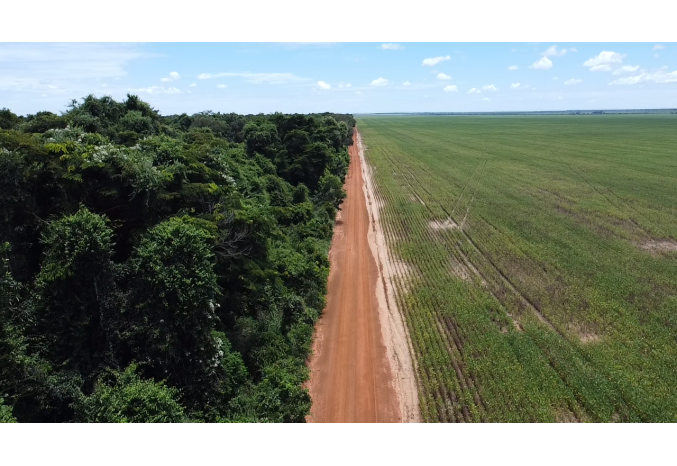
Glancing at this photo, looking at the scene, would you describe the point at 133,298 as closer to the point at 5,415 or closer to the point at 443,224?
the point at 5,415

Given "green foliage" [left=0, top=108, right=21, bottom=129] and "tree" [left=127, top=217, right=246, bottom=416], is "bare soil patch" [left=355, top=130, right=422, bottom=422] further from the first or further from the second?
"green foliage" [left=0, top=108, right=21, bottom=129]

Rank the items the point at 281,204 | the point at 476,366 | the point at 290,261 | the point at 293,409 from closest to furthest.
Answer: the point at 293,409
the point at 476,366
the point at 290,261
the point at 281,204

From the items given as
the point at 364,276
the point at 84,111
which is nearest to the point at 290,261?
the point at 364,276

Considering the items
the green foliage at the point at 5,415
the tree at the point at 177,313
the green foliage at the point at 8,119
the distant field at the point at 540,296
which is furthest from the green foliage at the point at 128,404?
the green foliage at the point at 8,119

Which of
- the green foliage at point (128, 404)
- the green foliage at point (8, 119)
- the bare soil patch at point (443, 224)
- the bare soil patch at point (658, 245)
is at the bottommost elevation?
the bare soil patch at point (658, 245)

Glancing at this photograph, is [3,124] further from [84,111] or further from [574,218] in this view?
[574,218]

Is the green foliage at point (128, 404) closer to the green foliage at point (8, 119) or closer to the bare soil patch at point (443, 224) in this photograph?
the green foliage at point (8, 119)
